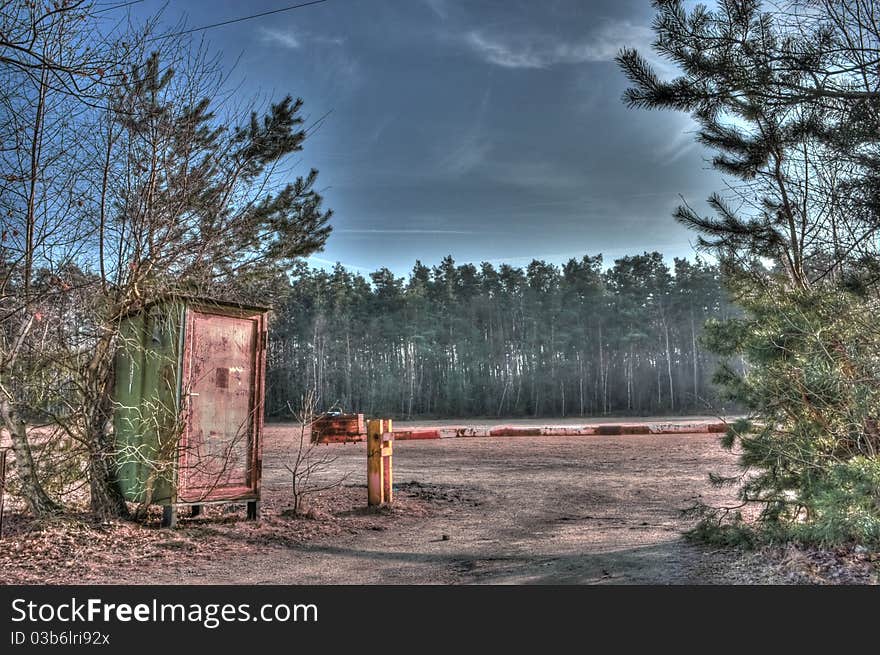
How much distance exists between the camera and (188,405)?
7.15 metres

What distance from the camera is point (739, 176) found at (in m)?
6.62

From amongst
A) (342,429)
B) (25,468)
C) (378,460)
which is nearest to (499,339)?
(342,429)

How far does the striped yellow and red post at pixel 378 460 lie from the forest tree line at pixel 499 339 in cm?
4095

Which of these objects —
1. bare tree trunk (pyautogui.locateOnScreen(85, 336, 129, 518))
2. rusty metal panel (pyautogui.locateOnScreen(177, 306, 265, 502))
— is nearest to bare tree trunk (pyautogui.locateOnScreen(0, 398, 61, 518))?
bare tree trunk (pyautogui.locateOnScreen(85, 336, 129, 518))

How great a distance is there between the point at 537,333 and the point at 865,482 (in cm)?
4925

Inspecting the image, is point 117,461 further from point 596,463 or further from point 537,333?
point 537,333

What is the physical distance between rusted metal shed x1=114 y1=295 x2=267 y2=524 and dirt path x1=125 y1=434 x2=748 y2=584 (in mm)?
1268

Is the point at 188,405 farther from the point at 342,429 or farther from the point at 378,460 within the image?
the point at 342,429

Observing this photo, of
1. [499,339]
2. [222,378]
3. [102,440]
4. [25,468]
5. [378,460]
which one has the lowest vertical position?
[378,460]

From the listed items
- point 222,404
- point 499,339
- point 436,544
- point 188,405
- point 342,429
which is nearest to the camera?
point 436,544

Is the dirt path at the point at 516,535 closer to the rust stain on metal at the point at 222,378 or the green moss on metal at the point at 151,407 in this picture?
the green moss on metal at the point at 151,407

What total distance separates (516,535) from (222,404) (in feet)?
12.5
